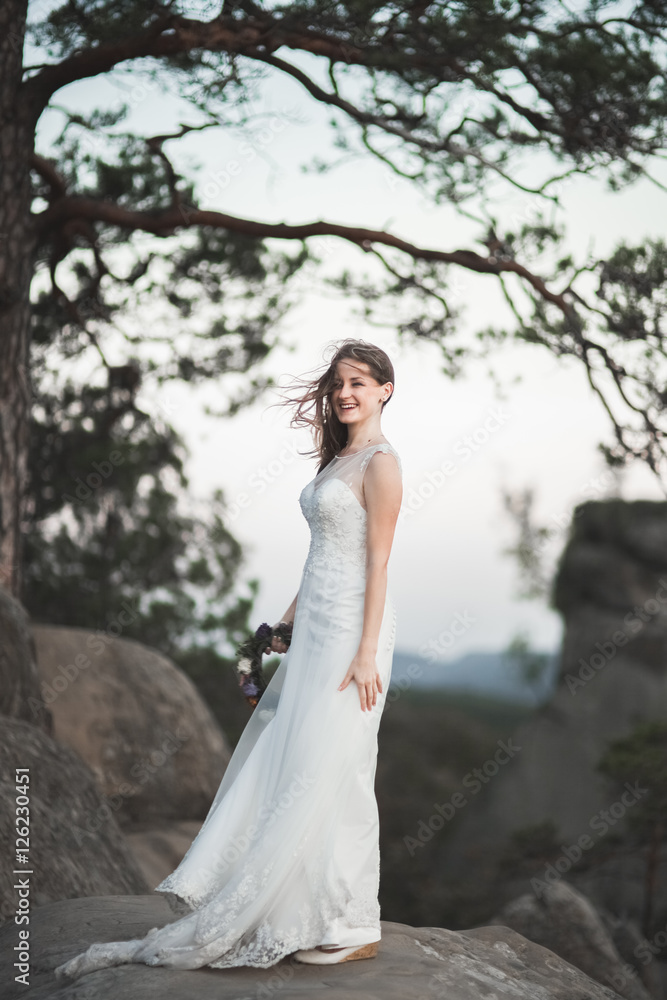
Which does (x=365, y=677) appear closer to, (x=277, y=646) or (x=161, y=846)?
(x=277, y=646)

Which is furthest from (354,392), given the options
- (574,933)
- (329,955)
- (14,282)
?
(574,933)

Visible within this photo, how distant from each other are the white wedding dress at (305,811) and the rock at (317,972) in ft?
0.31

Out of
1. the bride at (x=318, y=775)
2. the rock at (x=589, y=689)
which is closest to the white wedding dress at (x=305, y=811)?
the bride at (x=318, y=775)

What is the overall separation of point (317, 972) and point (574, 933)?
190 inches

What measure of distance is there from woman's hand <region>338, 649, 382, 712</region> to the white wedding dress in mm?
39

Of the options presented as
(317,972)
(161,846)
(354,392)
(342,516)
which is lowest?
(161,846)

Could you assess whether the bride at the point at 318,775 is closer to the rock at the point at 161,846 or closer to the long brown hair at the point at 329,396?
the long brown hair at the point at 329,396

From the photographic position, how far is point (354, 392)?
150 inches

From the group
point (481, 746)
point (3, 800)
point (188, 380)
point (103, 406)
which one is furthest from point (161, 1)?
point (481, 746)

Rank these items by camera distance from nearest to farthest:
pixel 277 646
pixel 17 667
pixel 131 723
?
pixel 277 646
pixel 17 667
pixel 131 723

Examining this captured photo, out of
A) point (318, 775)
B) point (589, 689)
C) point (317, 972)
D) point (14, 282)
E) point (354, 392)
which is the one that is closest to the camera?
point (317, 972)

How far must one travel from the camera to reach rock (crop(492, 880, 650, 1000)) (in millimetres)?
7246

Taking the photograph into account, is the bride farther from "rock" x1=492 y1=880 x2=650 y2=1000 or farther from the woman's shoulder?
"rock" x1=492 y1=880 x2=650 y2=1000

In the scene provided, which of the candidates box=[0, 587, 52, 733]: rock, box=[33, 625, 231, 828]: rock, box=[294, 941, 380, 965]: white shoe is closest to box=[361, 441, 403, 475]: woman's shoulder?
box=[294, 941, 380, 965]: white shoe
